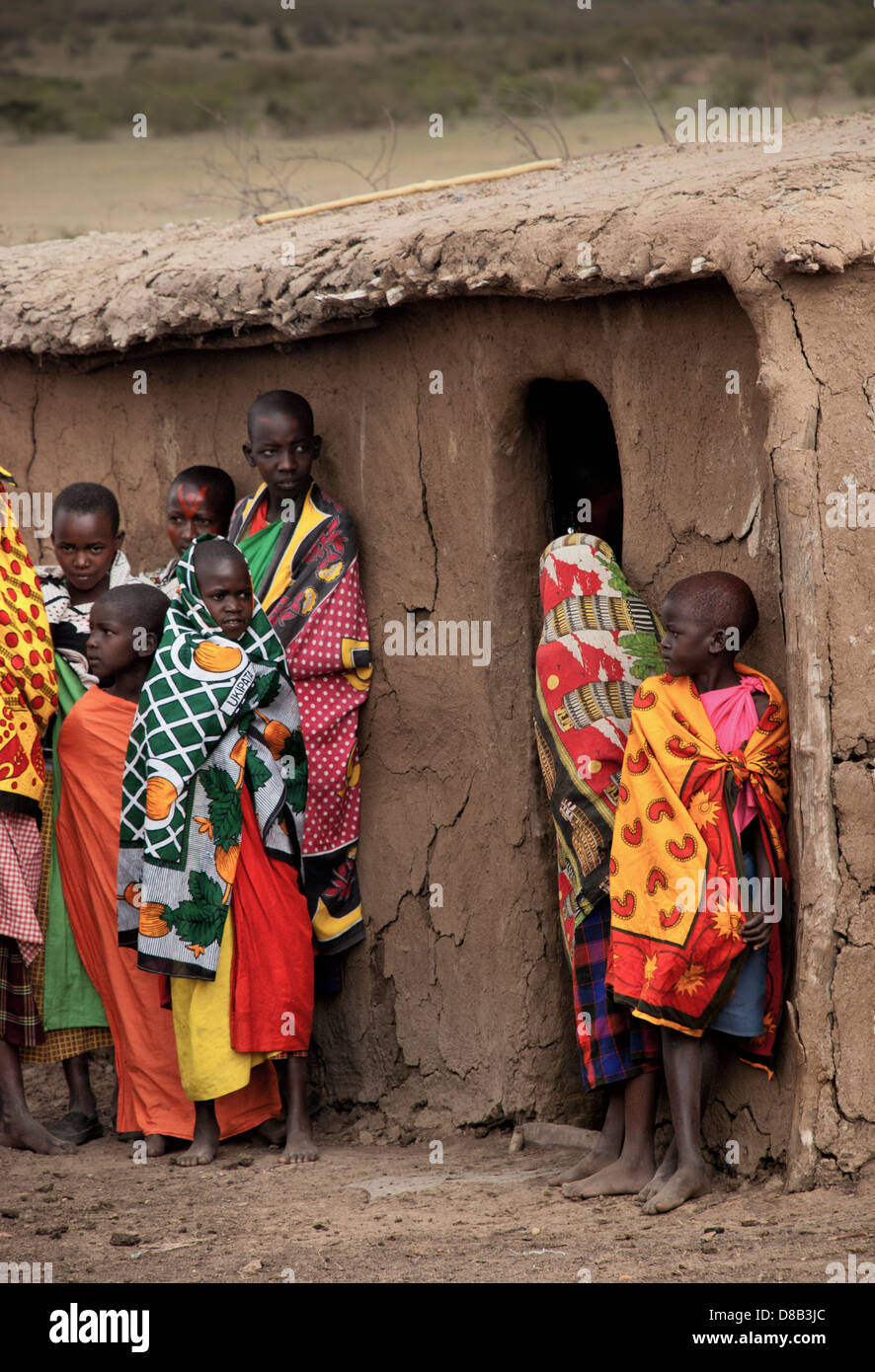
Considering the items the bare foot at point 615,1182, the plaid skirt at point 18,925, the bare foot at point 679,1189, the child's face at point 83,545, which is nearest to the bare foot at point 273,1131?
the plaid skirt at point 18,925

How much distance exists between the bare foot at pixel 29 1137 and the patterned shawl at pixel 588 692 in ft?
5.96

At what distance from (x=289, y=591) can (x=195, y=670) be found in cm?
50

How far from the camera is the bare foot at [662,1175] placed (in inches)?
167

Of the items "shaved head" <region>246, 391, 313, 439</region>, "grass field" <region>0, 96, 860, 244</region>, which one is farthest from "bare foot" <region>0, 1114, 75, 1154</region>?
"grass field" <region>0, 96, 860, 244</region>

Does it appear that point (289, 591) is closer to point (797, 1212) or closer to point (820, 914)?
point (820, 914)

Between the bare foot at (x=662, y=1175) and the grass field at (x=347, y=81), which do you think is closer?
the bare foot at (x=662, y=1175)

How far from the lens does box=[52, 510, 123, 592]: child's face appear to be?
5414 mm

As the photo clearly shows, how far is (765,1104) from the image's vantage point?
4.30m

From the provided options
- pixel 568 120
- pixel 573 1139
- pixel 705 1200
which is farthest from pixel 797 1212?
pixel 568 120

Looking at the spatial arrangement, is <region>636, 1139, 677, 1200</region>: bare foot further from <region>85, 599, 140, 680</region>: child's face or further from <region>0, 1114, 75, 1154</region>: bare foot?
<region>85, 599, 140, 680</region>: child's face

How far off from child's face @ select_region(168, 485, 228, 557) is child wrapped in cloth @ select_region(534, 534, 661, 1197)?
58.4 inches

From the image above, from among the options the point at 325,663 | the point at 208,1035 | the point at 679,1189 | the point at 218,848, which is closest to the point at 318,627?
the point at 325,663

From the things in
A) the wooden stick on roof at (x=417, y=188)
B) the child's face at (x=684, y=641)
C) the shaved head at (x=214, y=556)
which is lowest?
the child's face at (x=684, y=641)

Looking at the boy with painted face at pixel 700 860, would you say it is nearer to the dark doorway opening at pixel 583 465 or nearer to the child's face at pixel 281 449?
the dark doorway opening at pixel 583 465
